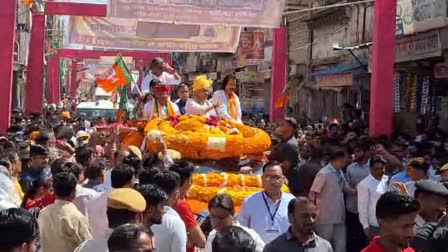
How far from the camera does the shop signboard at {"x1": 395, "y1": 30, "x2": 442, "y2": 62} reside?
1664 cm

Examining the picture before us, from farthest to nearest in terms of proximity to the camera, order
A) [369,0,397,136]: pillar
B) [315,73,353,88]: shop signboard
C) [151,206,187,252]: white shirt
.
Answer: [315,73,353,88]: shop signboard < [369,0,397,136]: pillar < [151,206,187,252]: white shirt

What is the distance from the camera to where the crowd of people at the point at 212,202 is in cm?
457

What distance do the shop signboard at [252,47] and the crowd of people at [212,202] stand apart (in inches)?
670

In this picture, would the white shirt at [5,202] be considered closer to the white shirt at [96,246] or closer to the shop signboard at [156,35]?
the white shirt at [96,246]

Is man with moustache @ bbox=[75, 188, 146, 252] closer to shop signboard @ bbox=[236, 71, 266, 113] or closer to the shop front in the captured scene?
the shop front

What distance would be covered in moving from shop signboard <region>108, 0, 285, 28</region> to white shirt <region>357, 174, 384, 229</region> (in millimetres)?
7455

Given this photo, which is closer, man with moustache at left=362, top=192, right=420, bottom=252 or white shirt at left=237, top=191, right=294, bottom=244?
man with moustache at left=362, top=192, right=420, bottom=252

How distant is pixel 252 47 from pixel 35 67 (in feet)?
28.0

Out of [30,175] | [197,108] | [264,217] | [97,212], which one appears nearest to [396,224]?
[264,217]

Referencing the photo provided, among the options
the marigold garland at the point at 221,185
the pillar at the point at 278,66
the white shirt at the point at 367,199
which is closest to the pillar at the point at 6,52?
the marigold garland at the point at 221,185

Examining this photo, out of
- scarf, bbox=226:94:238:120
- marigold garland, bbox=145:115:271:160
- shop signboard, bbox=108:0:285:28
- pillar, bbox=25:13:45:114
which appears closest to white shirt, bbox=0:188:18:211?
marigold garland, bbox=145:115:271:160

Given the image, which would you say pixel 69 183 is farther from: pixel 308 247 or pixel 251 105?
pixel 251 105

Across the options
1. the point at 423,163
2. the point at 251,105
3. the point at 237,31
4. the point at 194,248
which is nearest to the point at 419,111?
the point at 237,31

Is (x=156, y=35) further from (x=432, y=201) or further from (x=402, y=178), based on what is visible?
(x=432, y=201)
